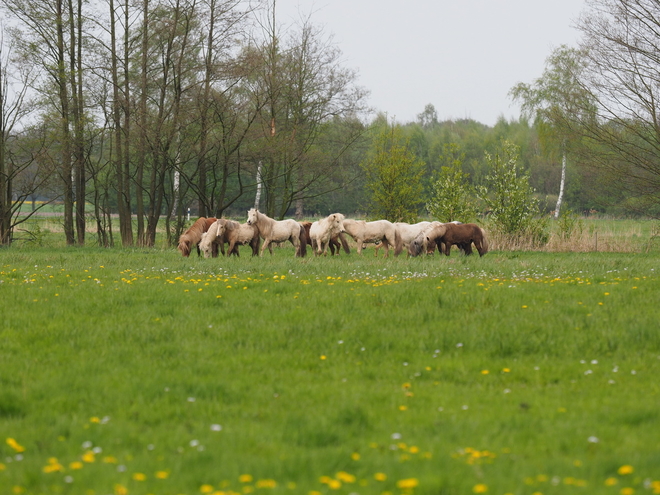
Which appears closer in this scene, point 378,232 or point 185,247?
point 185,247

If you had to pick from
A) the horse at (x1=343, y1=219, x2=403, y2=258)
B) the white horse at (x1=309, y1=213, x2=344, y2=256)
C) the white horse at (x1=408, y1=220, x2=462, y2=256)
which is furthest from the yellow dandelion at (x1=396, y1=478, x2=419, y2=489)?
the horse at (x1=343, y1=219, x2=403, y2=258)

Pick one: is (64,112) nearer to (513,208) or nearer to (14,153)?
(14,153)

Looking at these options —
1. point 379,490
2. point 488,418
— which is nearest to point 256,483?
point 379,490

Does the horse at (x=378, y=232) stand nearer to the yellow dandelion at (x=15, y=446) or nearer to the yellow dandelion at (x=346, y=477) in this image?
the yellow dandelion at (x=15, y=446)

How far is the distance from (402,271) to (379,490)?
11063mm

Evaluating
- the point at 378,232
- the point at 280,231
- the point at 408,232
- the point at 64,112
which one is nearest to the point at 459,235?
the point at 408,232

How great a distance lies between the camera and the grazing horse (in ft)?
78.0

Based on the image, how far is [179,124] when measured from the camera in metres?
32.7

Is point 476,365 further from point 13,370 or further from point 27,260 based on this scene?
point 27,260

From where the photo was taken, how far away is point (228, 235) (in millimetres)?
24406

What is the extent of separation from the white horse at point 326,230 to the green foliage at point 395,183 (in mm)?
15625

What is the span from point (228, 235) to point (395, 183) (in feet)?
61.1

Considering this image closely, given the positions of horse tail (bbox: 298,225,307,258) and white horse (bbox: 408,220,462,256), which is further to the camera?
horse tail (bbox: 298,225,307,258)

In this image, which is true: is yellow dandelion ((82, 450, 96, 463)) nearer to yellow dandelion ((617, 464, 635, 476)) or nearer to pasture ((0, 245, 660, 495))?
pasture ((0, 245, 660, 495))
